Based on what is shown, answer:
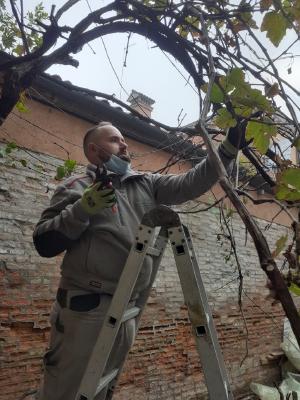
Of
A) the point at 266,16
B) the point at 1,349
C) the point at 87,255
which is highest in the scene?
the point at 266,16

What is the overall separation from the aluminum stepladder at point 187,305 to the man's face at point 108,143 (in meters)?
0.64

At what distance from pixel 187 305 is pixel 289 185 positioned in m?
Answer: 0.64

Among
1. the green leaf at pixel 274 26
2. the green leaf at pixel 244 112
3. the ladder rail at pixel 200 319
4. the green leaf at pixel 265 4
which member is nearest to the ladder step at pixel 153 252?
the ladder rail at pixel 200 319

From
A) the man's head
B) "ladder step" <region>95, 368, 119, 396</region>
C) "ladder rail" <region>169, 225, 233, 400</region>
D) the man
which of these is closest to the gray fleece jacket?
the man

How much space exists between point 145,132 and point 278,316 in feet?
14.9

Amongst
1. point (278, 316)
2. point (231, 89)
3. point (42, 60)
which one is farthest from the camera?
point (278, 316)

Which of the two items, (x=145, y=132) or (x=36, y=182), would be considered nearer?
(x=36, y=182)

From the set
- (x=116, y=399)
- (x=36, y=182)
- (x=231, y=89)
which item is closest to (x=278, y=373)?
(x=116, y=399)

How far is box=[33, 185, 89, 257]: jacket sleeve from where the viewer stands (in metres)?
1.69

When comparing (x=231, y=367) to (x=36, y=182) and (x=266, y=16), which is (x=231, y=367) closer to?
(x=36, y=182)

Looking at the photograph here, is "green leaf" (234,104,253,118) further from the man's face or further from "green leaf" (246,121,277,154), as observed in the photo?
the man's face

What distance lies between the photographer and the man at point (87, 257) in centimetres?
167

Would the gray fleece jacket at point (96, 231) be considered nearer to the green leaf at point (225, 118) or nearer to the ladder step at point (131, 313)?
the ladder step at point (131, 313)

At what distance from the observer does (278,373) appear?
6.28 m
